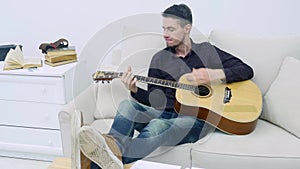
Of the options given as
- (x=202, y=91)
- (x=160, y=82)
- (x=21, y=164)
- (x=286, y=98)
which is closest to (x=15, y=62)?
(x=21, y=164)

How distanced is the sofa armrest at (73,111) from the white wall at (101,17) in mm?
722

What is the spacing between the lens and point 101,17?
2.59 m

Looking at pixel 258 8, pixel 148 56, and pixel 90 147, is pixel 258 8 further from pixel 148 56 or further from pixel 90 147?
pixel 90 147

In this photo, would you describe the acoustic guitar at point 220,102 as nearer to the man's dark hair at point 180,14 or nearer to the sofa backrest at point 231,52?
the sofa backrest at point 231,52

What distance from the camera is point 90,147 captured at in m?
1.14

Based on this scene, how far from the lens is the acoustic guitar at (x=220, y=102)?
1.74m

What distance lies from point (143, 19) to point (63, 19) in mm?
637

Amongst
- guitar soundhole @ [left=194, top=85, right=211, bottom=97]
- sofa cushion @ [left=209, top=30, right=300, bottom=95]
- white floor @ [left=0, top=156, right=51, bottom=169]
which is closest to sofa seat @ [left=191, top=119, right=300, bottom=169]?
guitar soundhole @ [left=194, top=85, right=211, bottom=97]

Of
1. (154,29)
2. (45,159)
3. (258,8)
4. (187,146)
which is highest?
(258,8)

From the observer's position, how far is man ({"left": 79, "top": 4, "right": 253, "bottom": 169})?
1.67 m

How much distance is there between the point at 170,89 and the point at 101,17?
A: 1.00 meters

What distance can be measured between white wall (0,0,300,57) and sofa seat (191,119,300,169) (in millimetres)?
935

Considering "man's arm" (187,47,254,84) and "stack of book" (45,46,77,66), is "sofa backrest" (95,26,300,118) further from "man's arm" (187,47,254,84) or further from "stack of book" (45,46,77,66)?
"stack of book" (45,46,77,66)

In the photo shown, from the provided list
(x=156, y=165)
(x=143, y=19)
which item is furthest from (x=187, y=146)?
(x=143, y=19)
